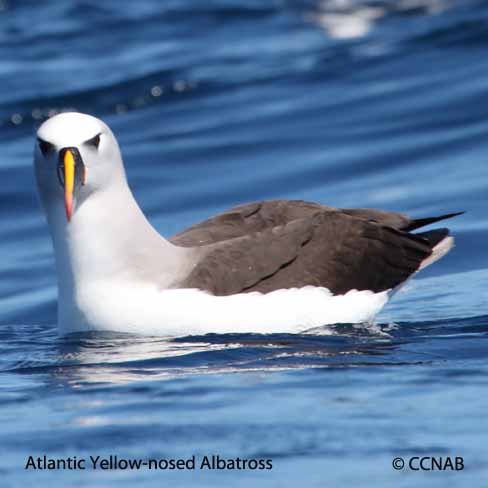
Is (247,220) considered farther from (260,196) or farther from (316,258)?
(260,196)

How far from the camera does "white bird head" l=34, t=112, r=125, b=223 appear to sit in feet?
27.4

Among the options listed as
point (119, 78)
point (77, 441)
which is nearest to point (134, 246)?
point (77, 441)

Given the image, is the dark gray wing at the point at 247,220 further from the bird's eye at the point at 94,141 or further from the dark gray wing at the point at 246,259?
the bird's eye at the point at 94,141

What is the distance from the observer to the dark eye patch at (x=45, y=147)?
8.41 m

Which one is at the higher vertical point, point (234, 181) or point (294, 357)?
point (234, 181)

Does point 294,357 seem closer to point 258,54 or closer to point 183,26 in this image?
point 258,54

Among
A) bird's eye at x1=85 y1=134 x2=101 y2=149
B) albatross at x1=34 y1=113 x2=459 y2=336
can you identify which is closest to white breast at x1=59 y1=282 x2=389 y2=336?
albatross at x1=34 y1=113 x2=459 y2=336

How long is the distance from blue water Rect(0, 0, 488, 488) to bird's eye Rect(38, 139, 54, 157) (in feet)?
3.63

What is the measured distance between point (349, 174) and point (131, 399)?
24.2 ft

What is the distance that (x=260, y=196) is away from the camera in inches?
546

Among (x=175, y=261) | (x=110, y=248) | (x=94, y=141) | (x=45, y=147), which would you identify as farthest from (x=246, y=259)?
(x=45, y=147)

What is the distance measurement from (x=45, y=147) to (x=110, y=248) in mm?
694

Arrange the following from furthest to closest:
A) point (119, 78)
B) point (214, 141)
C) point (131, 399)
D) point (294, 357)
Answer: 1. point (119, 78)
2. point (214, 141)
3. point (294, 357)
4. point (131, 399)

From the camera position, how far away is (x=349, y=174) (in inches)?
571
